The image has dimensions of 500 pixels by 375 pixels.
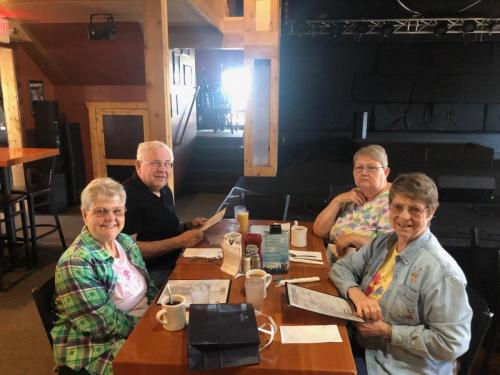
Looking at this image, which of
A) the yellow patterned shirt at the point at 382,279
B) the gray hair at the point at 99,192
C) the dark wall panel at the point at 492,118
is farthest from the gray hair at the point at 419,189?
the dark wall panel at the point at 492,118

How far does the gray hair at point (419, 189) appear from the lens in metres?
1.47

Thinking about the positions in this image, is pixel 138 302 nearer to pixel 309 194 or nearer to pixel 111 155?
pixel 309 194

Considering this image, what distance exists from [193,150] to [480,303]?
6.14 metres

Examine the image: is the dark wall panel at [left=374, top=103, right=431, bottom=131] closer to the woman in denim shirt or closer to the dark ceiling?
the dark ceiling

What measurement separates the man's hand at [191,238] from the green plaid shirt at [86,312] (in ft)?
2.03

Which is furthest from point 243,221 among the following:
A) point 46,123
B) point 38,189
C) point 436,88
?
point 436,88

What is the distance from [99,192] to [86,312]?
457 millimetres

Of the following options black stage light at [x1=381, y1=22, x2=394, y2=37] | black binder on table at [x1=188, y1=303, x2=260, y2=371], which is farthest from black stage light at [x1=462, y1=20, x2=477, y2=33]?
black binder on table at [x1=188, y1=303, x2=260, y2=371]

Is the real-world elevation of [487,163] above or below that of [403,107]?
below

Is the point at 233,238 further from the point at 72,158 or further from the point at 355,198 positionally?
the point at 72,158

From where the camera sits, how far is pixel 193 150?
23.8ft

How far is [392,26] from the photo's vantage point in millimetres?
7023

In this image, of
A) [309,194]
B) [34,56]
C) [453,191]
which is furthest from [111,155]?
[453,191]

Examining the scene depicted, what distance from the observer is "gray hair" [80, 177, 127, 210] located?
1.63 meters
